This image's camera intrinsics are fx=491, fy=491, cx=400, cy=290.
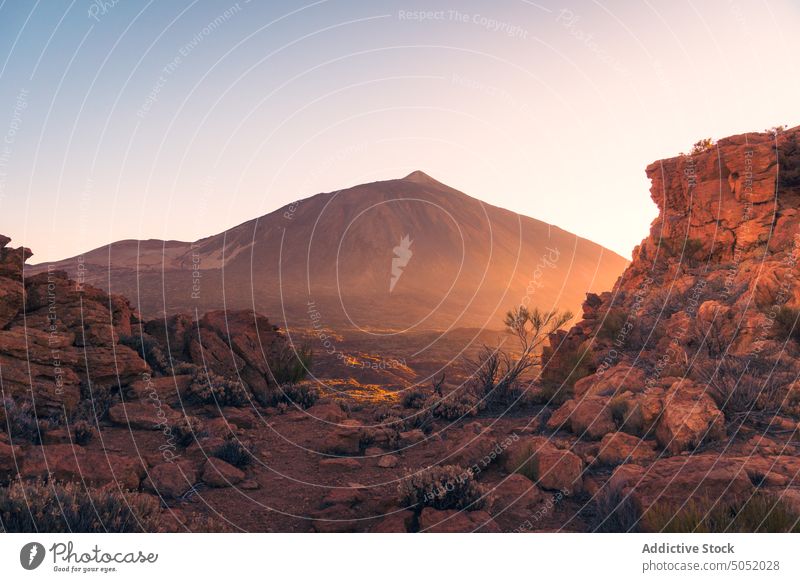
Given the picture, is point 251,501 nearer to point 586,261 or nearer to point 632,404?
point 632,404

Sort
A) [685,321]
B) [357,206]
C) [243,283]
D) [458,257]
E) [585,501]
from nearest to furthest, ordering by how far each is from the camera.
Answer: [585,501] → [685,321] → [243,283] → [458,257] → [357,206]

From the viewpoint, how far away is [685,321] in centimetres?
1240

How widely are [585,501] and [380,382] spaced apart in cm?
1780

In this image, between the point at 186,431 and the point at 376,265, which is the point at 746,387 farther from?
the point at 376,265

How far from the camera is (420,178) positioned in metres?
122

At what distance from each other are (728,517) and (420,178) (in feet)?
395

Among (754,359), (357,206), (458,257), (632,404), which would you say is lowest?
(632,404)

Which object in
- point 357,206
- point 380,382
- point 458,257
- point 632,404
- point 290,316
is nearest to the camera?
point 632,404

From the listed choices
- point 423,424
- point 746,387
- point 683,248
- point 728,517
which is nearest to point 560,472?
point 728,517

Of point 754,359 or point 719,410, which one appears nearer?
point 719,410

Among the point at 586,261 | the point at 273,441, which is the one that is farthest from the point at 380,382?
the point at 586,261

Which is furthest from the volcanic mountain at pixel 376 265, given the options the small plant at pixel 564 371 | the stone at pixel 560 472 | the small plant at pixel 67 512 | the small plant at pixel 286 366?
the small plant at pixel 67 512

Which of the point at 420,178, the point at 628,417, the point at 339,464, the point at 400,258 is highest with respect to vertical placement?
the point at 420,178
